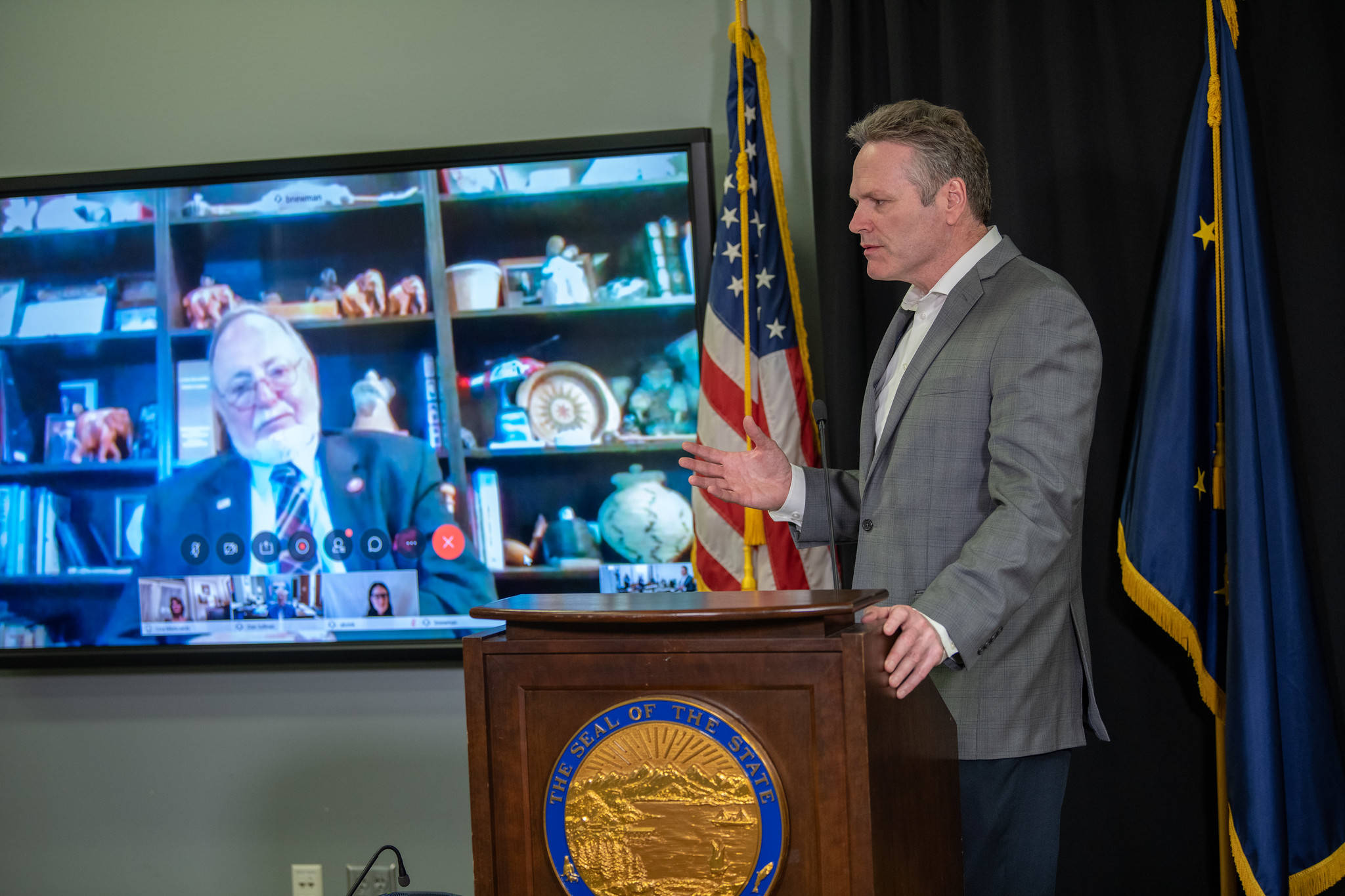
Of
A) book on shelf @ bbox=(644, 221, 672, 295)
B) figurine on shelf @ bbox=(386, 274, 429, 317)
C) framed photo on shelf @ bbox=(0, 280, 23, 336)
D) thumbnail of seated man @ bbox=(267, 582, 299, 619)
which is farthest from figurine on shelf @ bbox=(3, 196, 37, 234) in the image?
book on shelf @ bbox=(644, 221, 672, 295)

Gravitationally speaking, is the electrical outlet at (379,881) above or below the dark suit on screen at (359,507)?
below

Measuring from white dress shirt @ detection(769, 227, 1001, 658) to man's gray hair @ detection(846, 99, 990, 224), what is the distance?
0.23 ft

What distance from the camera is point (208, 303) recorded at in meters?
2.53

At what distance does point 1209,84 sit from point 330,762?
2411 millimetres

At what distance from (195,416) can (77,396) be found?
315mm

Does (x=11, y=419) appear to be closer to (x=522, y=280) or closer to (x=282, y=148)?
(x=282, y=148)

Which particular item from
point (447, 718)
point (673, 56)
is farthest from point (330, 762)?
point (673, 56)

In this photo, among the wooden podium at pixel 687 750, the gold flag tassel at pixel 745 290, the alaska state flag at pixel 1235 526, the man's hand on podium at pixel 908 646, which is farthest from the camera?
the gold flag tassel at pixel 745 290

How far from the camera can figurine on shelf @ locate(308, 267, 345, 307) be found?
2.50 meters

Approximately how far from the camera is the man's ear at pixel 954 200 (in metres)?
1.64

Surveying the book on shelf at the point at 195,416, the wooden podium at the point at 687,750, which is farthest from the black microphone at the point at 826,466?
the book on shelf at the point at 195,416

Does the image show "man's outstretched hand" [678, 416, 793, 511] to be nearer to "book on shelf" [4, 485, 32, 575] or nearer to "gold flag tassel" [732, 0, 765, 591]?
"gold flag tassel" [732, 0, 765, 591]

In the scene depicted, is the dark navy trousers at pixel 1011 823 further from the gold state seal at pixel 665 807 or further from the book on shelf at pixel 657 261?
the book on shelf at pixel 657 261

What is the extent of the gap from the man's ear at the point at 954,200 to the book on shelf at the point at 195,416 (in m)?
1.77
